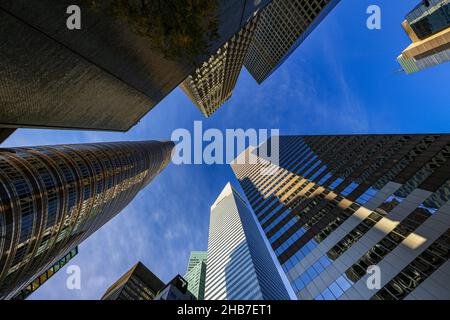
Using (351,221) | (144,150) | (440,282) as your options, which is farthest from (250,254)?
(144,150)

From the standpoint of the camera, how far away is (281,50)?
3497 inches

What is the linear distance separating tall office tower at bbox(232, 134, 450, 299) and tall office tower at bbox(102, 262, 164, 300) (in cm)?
8255

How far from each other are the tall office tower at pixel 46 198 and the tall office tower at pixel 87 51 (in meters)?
40.1

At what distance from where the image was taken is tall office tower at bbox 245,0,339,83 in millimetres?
69938

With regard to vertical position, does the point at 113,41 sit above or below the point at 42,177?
below

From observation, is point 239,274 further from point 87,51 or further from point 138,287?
point 138,287

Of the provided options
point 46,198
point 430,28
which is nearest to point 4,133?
point 46,198

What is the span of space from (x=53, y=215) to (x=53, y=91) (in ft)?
178

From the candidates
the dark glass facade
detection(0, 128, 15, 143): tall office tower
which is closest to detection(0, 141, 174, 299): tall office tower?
detection(0, 128, 15, 143): tall office tower

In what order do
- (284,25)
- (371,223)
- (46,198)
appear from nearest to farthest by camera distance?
(371,223) < (46,198) < (284,25)

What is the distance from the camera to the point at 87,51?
9281mm

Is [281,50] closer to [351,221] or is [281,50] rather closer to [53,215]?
[351,221]

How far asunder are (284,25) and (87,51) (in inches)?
3391

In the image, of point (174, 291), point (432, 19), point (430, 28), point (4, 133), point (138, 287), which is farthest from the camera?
point (138, 287)
